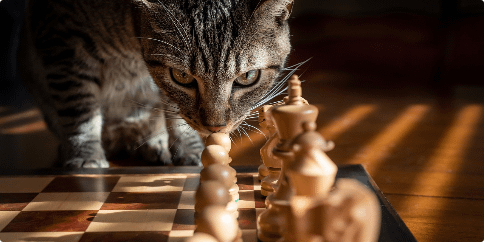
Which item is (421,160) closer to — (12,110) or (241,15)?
(241,15)

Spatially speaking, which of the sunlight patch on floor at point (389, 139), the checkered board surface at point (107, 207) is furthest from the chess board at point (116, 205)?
the sunlight patch on floor at point (389, 139)

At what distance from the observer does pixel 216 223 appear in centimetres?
59

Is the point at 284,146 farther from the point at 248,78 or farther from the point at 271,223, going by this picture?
the point at 248,78

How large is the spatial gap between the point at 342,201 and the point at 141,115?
157 centimetres

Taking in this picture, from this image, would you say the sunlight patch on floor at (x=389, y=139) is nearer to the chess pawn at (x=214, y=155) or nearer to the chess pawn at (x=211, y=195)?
the chess pawn at (x=214, y=155)

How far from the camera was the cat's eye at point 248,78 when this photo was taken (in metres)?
1.29

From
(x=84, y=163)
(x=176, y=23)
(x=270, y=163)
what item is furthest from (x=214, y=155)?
(x=84, y=163)

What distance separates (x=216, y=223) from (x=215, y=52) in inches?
28.0

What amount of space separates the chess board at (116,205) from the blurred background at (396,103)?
0.33 m

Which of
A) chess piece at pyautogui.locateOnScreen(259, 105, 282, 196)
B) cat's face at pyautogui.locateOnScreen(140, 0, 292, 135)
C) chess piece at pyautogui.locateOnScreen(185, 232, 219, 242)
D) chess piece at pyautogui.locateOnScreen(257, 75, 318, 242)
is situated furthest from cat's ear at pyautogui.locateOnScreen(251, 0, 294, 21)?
chess piece at pyautogui.locateOnScreen(185, 232, 219, 242)

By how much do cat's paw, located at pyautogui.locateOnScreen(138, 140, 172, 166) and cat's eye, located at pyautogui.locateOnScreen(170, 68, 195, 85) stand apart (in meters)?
0.61

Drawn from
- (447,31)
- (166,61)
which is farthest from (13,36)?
(447,31)

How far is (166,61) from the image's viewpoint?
128 cm

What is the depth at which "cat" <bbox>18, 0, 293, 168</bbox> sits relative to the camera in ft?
4.06
